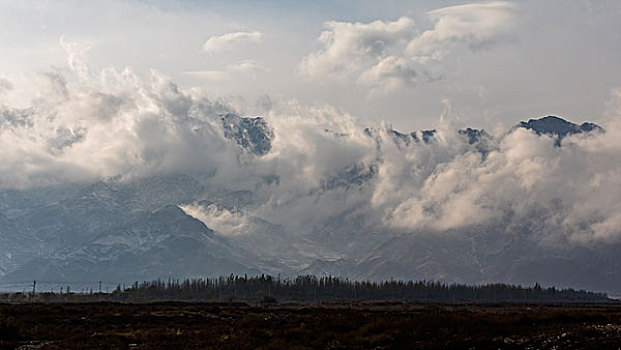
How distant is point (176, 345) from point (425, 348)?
19462mm

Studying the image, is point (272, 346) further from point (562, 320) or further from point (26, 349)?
point (562, 320)

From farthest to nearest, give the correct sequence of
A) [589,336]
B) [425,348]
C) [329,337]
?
[329,337] < [425,348] < [589,336]

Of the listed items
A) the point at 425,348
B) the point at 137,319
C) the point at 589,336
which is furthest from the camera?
the point at 137,319

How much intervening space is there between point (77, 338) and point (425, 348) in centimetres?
3189

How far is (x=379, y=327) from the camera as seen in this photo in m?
56.9

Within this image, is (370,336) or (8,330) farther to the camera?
(8,330)

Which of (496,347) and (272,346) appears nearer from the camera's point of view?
(496,347)

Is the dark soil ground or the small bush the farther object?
the small bush

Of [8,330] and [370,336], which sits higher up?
[370,336]

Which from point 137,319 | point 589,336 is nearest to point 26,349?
point 137,319

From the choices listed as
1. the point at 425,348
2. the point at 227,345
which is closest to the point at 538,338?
the point at 425,348

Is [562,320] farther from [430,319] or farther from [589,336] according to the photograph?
[589,336]

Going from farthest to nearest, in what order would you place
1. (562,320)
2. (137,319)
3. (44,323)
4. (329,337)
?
(137,319)
(44,323)
(562,320)
(329,337)

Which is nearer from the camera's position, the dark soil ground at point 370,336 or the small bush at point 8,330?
the dark soil ground at point 370,336
